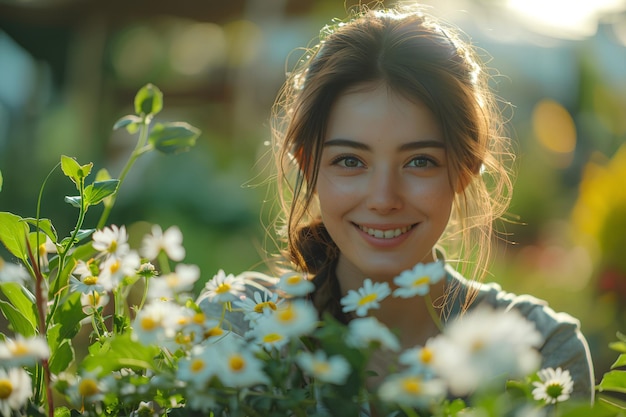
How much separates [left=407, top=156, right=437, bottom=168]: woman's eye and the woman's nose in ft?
0.12

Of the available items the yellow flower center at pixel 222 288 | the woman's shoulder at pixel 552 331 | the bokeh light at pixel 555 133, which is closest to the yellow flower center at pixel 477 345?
the yellow flower center at pixel 222 288

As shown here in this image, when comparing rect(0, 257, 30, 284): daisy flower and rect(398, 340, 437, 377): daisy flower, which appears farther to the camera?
rect(0, 257, 30, 284): daisy flower

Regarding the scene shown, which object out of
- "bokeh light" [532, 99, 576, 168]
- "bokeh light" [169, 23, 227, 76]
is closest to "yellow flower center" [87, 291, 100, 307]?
"bokeh light" [532, 99, 576, 168]

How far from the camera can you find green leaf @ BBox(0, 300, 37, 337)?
2.19 ft

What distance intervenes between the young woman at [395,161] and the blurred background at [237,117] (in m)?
1.93

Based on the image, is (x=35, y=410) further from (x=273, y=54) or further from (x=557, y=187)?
(x=273, y=54)

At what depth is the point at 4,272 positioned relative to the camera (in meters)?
0.63

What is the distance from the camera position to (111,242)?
69 centimetres

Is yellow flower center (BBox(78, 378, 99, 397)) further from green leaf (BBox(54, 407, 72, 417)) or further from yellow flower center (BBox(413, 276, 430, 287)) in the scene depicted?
yellow flower center (BBox(413, 276, 430, 287))

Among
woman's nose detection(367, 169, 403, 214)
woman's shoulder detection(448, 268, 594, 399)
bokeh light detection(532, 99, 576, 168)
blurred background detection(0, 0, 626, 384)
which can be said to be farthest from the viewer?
bokeh light detection(532, 99, 576, 168)

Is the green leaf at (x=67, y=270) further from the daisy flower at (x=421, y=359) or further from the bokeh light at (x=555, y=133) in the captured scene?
A: the bokeh light at (x=555, y=133)

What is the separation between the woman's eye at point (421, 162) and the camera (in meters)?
1.10

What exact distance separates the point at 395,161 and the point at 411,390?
0.64 m

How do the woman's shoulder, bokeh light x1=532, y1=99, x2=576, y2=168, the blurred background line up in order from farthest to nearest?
bokeh light x1=532, y1=99, x2=576, y2=168, the blurred background, the woman's shoulder
